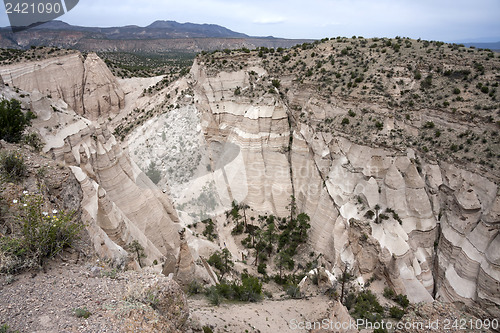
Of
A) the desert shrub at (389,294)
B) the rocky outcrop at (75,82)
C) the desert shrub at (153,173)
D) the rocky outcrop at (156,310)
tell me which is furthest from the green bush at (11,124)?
the rocky outcrop at (75,82)

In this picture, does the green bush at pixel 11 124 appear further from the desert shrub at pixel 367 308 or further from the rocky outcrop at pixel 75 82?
the rocky outcrop at pixel 75 82

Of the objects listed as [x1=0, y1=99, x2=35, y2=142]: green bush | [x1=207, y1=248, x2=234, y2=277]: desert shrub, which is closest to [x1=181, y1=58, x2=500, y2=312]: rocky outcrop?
[x1=207, y1=248, x2=234, y2=277]: desert shrub

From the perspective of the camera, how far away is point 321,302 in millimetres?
17859

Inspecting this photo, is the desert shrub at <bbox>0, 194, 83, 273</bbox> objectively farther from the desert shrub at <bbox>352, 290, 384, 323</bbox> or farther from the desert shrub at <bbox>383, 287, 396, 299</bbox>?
the desert shrub at <bbox>383, 287, 396, 299</bbox>

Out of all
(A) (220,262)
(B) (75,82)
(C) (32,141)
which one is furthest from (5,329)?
(B) (75,82)

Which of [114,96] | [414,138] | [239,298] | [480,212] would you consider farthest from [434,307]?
[114,96]

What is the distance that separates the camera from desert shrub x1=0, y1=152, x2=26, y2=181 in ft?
28.3

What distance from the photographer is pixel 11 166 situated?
28.9ft

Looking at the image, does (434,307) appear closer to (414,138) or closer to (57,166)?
(57,166)

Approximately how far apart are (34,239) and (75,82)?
138 feet

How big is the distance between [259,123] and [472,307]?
23.5 m

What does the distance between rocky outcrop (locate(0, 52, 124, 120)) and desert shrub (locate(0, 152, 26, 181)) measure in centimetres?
3394

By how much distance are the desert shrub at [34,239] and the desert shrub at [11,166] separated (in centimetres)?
119

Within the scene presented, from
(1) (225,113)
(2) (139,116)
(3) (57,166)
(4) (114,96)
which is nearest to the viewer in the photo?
(3) (57,166)
